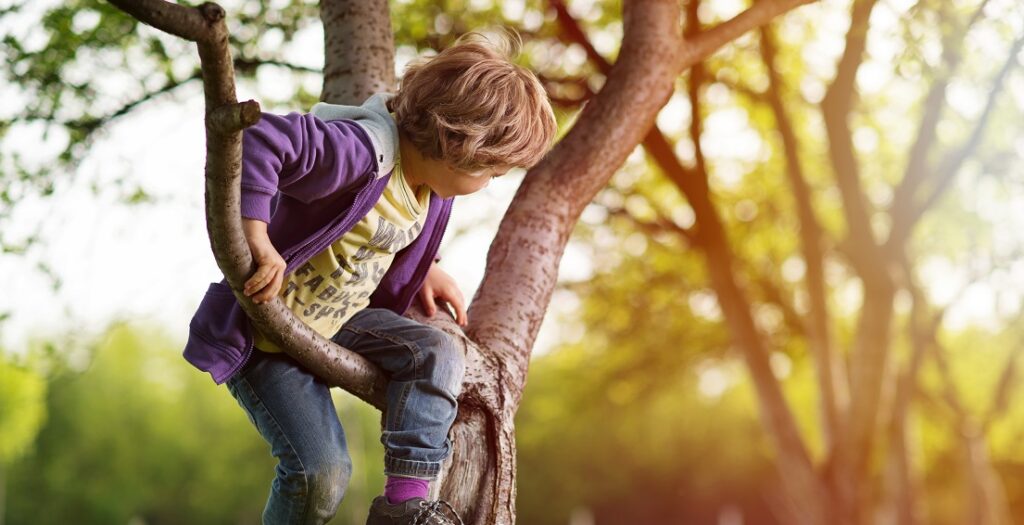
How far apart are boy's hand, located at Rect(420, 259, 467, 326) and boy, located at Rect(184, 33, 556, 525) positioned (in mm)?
250

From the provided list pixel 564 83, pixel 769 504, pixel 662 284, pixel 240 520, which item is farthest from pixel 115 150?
pixel 240 520

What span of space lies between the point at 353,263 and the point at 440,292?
495 mm

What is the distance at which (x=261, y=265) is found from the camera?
2062 millimetres

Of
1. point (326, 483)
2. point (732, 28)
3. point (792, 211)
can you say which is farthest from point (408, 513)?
point (792, 211)

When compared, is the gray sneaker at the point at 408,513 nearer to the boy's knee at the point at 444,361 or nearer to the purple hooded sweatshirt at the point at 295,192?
the boy's knee at the point at 444,361

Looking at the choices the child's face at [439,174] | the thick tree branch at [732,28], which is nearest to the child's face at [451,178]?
the child's face at [439,174]

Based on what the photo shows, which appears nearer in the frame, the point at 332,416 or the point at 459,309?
the point at 332,416

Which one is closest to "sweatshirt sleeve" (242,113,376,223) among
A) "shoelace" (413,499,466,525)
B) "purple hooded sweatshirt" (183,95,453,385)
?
"purple hooded sweatshirt" (183,95,453,385)

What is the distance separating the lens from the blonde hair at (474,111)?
93.9 inches

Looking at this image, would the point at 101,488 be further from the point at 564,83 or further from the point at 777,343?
the point at 564,83

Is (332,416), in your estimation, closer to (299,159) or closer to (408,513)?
(408,513)

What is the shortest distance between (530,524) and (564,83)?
68.5ft

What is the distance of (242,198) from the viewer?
207cm

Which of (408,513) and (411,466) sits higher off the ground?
(411,466)
